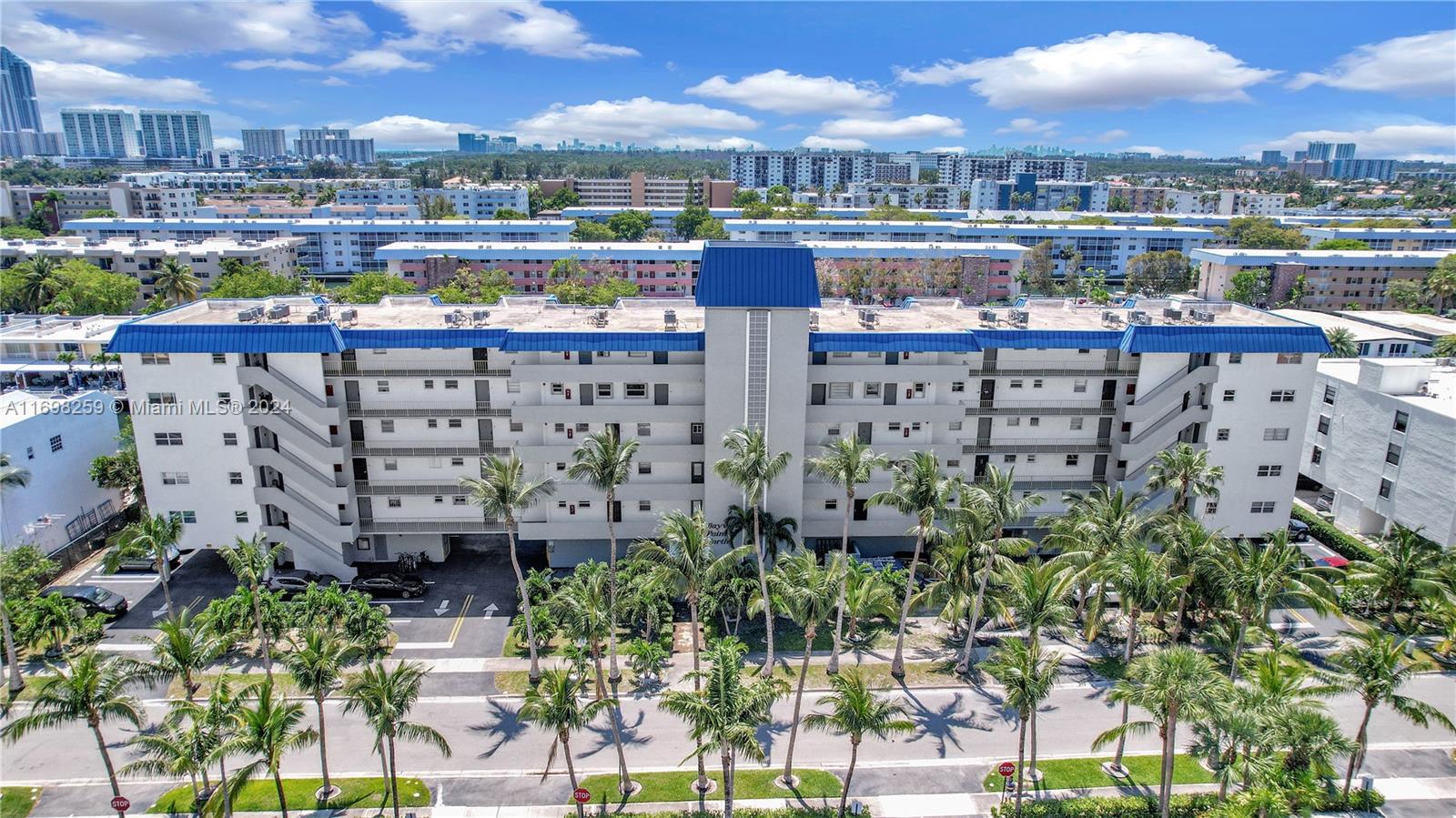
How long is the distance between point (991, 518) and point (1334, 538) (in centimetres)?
3713

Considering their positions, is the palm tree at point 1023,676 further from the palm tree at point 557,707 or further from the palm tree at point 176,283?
the palm tree at point 176,283

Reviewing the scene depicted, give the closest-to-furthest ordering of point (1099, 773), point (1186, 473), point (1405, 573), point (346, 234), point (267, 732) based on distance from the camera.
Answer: point (267, 732) → point (1099, 773) → point (1186, 473) → point (1405, 573) → point (346, 234)

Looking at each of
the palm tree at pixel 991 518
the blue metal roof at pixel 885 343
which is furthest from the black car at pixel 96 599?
the palm tree at pixel 991 518

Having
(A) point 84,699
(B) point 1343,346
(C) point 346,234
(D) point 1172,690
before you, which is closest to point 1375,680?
(D) point 1172,690

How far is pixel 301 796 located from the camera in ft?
118

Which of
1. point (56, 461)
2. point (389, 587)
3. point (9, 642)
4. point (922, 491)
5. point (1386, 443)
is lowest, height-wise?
point (389, 587)

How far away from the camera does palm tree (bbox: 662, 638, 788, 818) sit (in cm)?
3025

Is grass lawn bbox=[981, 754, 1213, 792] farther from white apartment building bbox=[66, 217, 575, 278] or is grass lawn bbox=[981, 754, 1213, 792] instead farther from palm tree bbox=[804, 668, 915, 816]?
white apartment building bbox=[66, 217, 575, 278]

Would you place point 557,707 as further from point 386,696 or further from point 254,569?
point 254,569

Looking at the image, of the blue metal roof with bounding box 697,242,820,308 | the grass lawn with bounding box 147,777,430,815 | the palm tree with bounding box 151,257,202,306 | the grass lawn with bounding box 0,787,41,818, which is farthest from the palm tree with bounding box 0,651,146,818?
the palm tree with bounding box 151,257,202,306

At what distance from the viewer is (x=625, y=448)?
41.5 meters

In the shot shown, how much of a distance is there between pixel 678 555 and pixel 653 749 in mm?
9280

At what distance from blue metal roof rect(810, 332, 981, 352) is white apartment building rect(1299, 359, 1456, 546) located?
103 feet

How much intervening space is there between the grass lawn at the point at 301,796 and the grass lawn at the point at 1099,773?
25.4m
